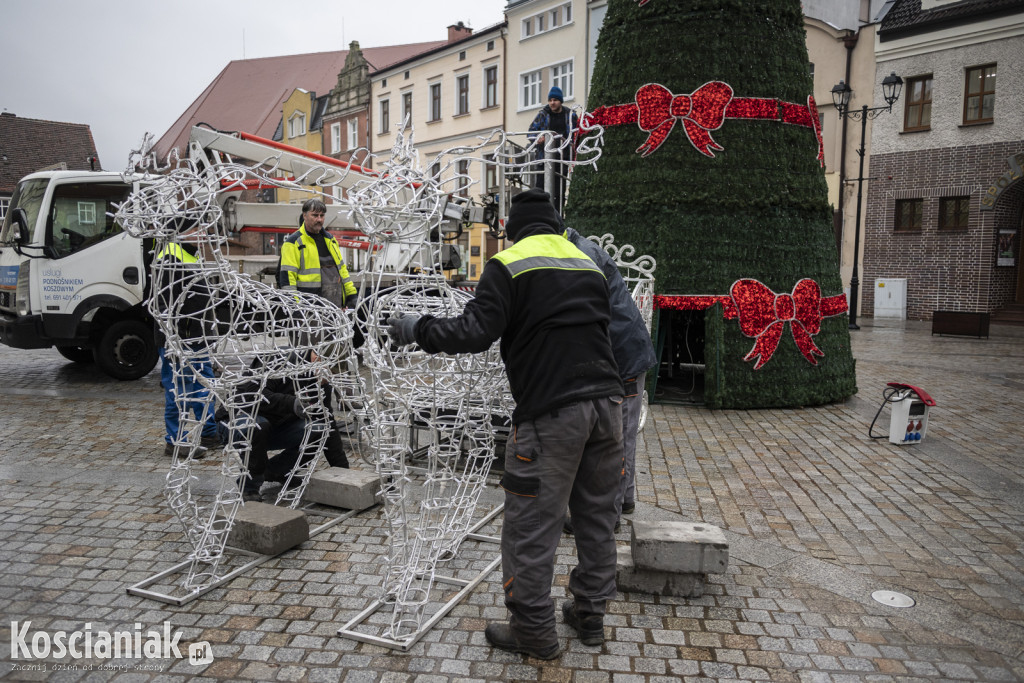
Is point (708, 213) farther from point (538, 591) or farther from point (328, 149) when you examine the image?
point (328, 149)

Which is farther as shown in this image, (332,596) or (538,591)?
(332,596)

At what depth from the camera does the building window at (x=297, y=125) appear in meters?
39.5

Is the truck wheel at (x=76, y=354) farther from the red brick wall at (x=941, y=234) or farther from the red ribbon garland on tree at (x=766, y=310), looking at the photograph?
the red brick wall at (x=941, y=234)

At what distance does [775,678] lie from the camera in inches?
124

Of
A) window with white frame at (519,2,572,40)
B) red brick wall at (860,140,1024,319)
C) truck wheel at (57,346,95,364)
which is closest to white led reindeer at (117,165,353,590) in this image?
truck wheel at (57,346,95,364)

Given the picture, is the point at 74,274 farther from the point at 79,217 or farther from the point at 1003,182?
the point at 1003,182

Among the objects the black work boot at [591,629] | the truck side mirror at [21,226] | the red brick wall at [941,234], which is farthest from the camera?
the red brick wall at [941,234]

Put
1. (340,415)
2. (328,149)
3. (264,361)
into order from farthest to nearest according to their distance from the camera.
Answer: (328,149)
(340,415)
(264,361)

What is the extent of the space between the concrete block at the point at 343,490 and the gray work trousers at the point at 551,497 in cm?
202

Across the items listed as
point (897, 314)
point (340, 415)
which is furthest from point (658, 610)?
point (897, 314)

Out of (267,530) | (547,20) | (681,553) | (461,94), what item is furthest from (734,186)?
(461,94)

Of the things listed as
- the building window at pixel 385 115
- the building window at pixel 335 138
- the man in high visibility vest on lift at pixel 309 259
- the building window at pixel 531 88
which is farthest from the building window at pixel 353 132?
the man in high visibility vest on lift at pixel 309 259

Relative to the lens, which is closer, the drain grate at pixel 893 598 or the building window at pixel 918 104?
the drain grate at pixel 893 598

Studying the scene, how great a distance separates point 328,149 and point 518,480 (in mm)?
37544
